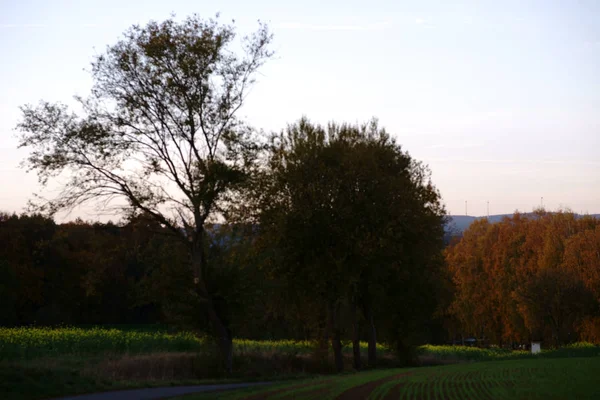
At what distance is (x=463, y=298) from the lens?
→ 86812mm

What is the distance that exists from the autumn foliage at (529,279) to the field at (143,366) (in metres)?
27.3

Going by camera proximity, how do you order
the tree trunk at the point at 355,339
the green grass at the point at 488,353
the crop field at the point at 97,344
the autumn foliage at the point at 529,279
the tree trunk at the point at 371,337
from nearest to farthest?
the crop field at the point at 97,344 → the tree trunk at the point at 355,339 → the tree trunk at the point at 371,337 → the green grass at the point at 488,353 → the autumn foliage at the point at 529,279

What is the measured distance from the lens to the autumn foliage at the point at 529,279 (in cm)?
7012

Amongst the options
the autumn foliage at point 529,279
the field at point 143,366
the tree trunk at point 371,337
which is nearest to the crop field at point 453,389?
the field at point 143,366

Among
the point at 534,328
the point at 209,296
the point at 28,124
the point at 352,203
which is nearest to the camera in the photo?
the point at 28,124

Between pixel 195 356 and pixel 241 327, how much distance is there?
2.83 meters

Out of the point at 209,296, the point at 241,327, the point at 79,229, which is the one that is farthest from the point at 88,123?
the point at 241,327

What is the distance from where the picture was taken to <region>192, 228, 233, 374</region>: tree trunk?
31.8 meters

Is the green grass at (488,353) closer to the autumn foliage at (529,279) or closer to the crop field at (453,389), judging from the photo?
the autumn foliage at (529,279)

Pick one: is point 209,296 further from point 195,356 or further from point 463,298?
point 463,298

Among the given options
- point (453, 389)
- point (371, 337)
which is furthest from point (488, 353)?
point (453, 389)

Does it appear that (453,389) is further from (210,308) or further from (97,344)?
(97,344)

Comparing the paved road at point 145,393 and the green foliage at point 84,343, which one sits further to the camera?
the green foliage at point 84,343

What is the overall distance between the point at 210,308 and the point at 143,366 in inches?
150
